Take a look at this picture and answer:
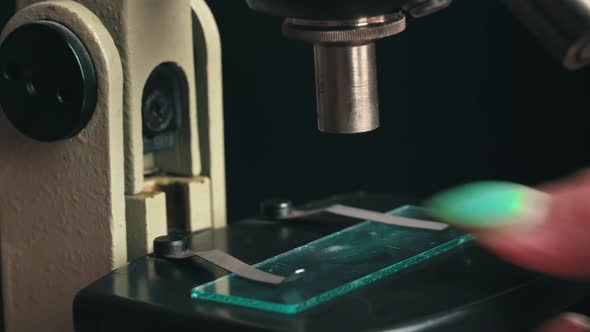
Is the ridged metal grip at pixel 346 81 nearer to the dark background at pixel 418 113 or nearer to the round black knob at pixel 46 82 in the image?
the round black knob at pixel 46 82

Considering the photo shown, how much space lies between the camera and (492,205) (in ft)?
2.46

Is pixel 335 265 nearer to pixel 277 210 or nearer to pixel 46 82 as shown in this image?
pixel 277 210

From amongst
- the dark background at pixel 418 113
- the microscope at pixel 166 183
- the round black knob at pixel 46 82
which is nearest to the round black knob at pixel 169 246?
the microscope at pixel 166 183

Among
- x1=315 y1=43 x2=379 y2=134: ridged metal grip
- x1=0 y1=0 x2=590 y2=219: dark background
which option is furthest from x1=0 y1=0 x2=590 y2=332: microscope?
x1=0 y1=0 x2=590 y2=219: dark background

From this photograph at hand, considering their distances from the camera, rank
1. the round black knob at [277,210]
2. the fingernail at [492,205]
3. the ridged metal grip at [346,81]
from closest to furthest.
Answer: the fingernail at [492,205], the ridged metal grip at [346,81], the round black knob at [277,210]

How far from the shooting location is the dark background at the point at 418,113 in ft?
4.85

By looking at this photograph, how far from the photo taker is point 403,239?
0.91 m

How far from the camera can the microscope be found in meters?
0.76

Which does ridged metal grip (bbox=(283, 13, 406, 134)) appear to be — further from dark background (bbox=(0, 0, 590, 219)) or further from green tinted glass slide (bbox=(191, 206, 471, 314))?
dark background (bbox=(0, 0, 590, 219))

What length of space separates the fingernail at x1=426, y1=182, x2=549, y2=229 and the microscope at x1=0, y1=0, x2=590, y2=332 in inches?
2.2

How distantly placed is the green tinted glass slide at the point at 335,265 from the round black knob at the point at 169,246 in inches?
3.0

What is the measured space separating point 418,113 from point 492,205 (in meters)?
0.80

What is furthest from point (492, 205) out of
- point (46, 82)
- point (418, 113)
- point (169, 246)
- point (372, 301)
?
point (418, 113)

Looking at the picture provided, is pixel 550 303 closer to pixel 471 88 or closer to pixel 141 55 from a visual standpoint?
pixel 141 55
